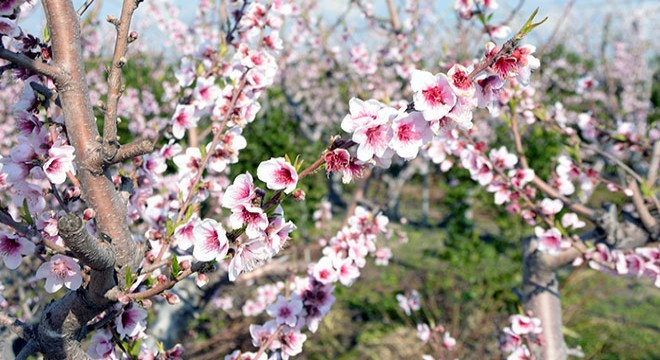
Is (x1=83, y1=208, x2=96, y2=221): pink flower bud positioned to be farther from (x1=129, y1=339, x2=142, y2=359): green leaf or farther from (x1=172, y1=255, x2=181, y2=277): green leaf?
(x1=129, y1=339, x2=142, y2=359): green leaf

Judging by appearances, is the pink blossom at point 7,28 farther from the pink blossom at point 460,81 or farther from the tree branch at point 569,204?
the tree branch at point 569,204

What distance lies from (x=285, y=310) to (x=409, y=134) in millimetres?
981

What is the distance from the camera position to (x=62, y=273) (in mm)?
1238

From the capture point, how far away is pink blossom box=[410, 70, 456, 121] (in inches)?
36.5

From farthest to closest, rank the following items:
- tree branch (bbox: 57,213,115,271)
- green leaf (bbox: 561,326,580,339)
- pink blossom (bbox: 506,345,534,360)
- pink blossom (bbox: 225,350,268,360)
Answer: green leaf (bbox: 561,326,580,339) → pink blossom (bbox: 506,345,534,360) → pink blossom (bbox: 225,350,268,360) → tree branch (bbox: 57,213,115,271)

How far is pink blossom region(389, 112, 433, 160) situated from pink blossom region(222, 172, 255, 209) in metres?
0.33

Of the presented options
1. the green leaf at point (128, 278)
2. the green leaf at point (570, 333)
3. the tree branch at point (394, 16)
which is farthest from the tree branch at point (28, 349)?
the green leaf at point (570, 333)

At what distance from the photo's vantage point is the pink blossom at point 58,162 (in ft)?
3.85

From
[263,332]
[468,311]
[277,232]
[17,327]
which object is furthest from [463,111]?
[468,311]

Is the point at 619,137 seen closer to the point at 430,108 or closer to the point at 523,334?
the point at 523,334

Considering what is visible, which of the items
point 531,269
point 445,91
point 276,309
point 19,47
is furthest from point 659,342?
point 19,47

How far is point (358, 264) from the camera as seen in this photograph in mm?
2006

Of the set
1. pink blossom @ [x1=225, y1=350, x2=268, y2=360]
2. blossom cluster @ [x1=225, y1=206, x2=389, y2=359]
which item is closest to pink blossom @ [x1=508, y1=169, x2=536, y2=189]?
blossom cluster @ [x1=225, y1=206, x2=389, y2=359]

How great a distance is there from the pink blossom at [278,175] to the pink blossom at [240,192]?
4cm
